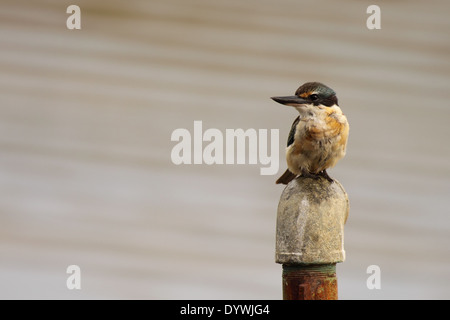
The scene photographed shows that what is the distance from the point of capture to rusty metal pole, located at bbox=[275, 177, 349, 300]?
3.18 meters

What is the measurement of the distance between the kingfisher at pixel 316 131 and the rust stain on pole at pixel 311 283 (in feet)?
1.59

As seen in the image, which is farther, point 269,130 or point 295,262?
point 269,130

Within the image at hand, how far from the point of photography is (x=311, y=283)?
3176mm

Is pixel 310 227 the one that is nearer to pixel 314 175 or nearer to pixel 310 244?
pixel 310 244

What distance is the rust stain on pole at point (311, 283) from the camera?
3168 mm

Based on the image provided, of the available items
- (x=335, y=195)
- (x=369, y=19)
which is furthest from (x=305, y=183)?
(x=369, y=19)

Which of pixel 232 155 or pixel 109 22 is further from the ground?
pixel 109 22

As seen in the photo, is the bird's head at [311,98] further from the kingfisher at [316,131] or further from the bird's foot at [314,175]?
the bird's foot at [314,175]

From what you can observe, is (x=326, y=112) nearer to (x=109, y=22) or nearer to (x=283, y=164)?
(x=283, y=164)
